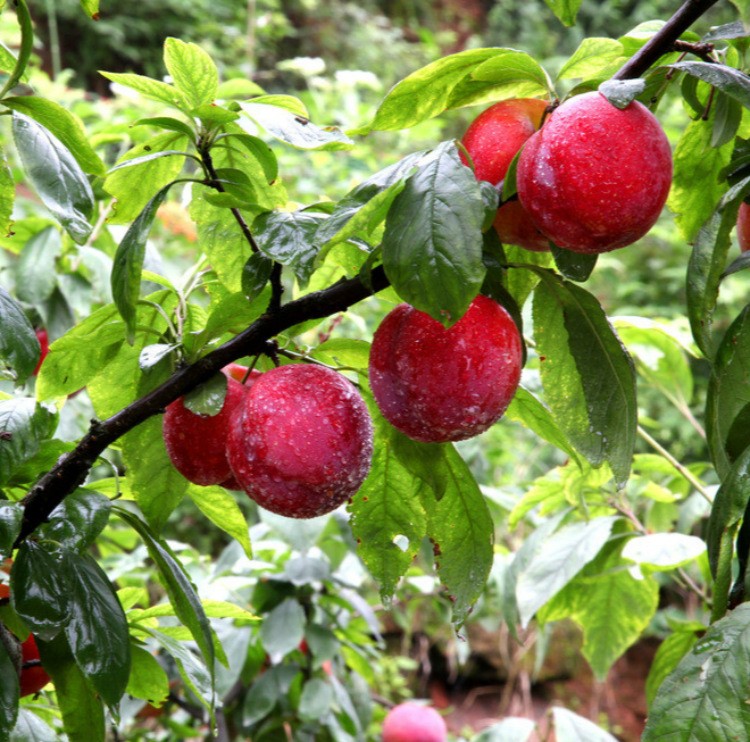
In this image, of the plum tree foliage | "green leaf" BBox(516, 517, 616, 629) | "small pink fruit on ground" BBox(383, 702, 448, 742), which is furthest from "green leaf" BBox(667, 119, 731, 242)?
"small pink fruit on ground" BBox(383, 702, 448, 742)

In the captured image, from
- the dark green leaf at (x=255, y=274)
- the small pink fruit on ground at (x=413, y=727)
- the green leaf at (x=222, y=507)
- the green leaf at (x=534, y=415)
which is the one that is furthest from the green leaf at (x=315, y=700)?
the dark green leaf at (x=255, y=274)

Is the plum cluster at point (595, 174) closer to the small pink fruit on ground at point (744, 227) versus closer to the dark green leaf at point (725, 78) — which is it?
the dark green leaf at point (725, 78)

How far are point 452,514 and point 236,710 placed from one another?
2.79ft

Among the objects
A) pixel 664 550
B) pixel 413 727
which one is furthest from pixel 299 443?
pixel 413 727

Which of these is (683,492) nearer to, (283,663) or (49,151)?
(283,663)

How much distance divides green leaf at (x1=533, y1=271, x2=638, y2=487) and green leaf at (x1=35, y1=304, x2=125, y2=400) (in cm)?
26

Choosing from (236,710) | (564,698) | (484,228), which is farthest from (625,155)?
(564,698)

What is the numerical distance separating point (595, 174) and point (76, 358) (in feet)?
1.09

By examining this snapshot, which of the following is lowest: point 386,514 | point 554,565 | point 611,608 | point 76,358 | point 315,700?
point 315,700

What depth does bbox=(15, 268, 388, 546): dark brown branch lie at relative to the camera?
0.50 metres

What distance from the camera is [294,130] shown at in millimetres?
554

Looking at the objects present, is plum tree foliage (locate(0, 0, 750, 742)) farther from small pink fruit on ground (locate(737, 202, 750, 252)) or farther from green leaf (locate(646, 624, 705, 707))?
green leaf (locate(646, 624, 705, 707))

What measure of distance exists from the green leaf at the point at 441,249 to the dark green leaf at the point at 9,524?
249mm

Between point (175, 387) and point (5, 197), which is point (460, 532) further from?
point (5, 197)
